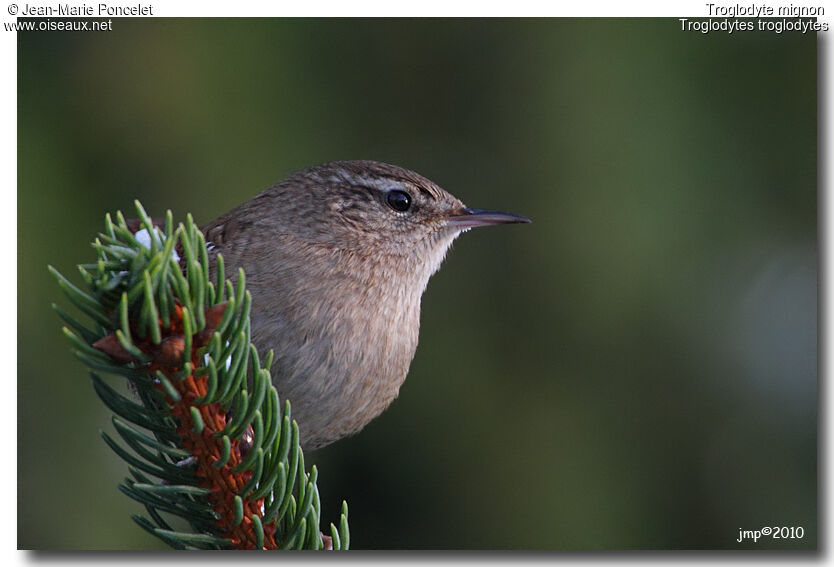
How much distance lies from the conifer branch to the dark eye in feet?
3.64

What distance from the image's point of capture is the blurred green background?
11.4 feet

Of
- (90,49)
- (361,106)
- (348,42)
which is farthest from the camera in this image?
(361,106)

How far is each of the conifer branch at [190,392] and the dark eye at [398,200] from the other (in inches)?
43.7

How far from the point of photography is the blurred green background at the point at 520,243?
347 cm

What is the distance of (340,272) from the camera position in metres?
3.16

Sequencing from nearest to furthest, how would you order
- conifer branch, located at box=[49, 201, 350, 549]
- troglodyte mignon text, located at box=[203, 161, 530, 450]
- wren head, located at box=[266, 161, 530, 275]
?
1. conifer branch, located at box=[49, 201, 350, 549]
2. troglodyte mignon text, located at box=[203, 161, 530, 450]
3. wren head, located at box=[266, 161, 530, 275]

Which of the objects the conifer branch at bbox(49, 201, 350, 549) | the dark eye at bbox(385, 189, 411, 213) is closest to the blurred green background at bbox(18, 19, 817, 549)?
the dark eye at bbox(385, 189, 411, 213)

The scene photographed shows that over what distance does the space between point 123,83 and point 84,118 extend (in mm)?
200

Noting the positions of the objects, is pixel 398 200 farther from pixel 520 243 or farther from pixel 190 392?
pixel 190 392

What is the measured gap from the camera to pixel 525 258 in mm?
4215

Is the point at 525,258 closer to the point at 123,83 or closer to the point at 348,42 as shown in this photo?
the point at 348,42

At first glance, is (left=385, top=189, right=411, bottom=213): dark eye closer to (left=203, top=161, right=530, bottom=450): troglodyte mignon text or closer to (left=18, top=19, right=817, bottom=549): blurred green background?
(left=203, top=161, right=530, bottom=450): troglodyte mignon text

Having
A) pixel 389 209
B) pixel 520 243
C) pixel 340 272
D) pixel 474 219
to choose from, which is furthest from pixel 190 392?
pixel 520 243

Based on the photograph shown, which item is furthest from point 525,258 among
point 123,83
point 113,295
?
point 113,295
